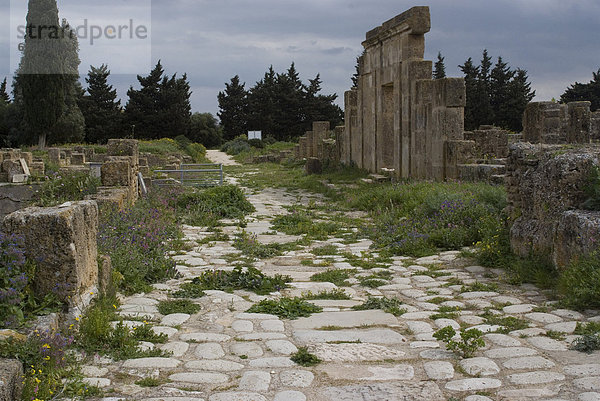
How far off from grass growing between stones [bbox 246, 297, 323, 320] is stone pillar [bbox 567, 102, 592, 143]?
1663cm

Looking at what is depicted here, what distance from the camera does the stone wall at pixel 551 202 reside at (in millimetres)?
6723

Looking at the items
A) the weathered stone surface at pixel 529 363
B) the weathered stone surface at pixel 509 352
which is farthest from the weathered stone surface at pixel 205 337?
the weathered stone surface at pixel 529 363

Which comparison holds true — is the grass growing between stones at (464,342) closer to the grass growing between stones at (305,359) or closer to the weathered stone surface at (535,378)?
the weathered stone surface at (535,378)

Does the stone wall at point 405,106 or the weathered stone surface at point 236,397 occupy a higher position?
the stone wall at point 405,106

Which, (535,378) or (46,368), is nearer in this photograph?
(46,368)

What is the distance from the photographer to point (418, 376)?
4.55 metres

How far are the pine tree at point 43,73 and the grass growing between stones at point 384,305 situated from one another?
155ft

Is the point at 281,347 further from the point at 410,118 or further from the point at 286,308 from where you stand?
the point at 410,118

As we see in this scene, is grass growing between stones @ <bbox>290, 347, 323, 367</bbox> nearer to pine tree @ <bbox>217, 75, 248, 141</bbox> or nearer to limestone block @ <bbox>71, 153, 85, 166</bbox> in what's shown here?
limestone block @ <bbox>71, 153, 85, 166</bbox>

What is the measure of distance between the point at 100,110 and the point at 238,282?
189 ft

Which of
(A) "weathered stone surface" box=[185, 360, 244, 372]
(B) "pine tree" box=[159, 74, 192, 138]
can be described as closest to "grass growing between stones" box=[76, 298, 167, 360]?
(A) "weathered stone surface" box=[185, 360, 244, 372]

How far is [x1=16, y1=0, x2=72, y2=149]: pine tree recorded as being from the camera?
4750cm

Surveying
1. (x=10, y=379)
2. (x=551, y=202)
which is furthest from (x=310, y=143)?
(x=10, y=379)

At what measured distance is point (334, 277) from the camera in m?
8.07
